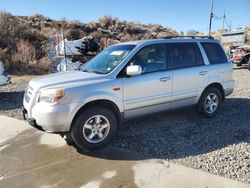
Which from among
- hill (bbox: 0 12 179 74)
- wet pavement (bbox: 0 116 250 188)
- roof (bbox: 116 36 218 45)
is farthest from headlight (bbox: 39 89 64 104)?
hill (bbox: 0 12 179 74)

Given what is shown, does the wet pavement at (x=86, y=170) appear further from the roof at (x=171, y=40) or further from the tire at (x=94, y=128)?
the roof at (x=171, y=40)

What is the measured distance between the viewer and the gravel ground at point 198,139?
14.0 feet

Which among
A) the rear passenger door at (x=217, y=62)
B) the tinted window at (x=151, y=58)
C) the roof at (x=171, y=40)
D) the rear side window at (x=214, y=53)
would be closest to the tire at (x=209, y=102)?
the rear passenger door at (x=217, y=62)

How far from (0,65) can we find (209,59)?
681cm

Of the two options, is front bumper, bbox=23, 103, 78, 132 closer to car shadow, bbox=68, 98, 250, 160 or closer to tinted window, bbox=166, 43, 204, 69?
car shadow, bbox=68, 98, 250, 160

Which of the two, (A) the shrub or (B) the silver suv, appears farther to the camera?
(A) the shrub

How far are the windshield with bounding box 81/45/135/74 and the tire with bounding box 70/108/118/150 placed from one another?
815 millimetres

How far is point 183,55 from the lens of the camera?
5.91 m

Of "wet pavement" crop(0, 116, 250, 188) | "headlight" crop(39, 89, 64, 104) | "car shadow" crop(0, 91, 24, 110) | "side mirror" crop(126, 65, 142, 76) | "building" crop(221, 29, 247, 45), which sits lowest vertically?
"wet pavement" crop(0, 116, 250, 188)

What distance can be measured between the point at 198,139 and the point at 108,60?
2304 mm

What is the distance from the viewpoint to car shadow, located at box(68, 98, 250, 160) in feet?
15.4

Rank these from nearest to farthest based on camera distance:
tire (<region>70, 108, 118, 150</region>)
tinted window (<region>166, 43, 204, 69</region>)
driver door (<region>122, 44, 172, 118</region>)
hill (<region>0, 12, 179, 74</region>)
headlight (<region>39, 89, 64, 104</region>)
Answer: headlight (<region>39, 89, 64, 104</region>) → tire (<region>70, 108, 118, 150</region>) → driver door (<region>122, 44, 172, 118</region>) → tinted window (<region>166, 43, 204, 69</region>) → hill (<region>0, 12, 179, 74</region>)

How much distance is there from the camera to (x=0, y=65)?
9305mm

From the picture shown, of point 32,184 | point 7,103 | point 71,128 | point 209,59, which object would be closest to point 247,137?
point 209,59
